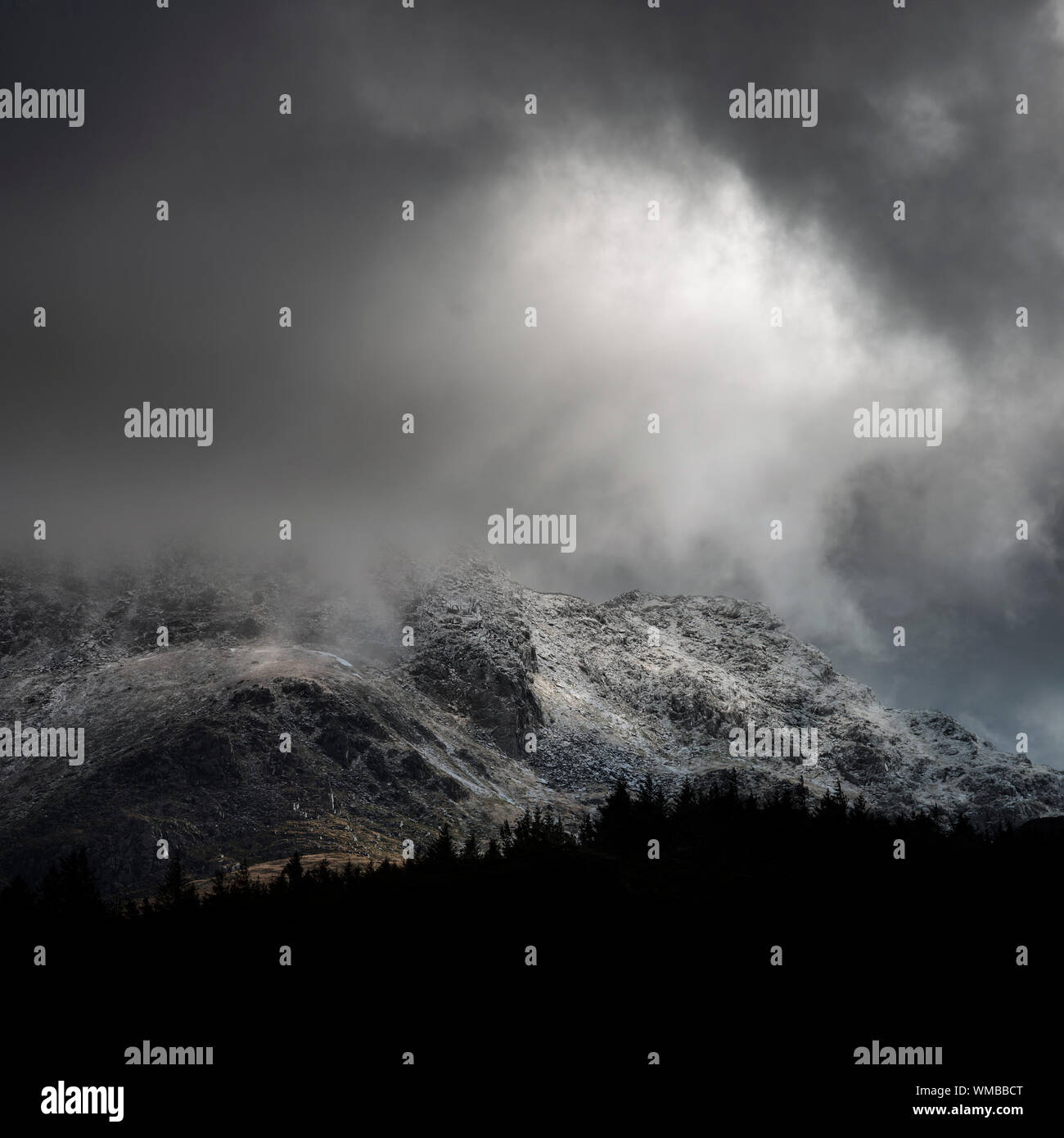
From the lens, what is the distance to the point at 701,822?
14112 centimetres

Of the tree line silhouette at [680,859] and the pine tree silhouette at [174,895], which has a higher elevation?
the tree line silhouette at [680,859]

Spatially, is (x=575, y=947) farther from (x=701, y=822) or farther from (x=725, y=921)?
(x=701, y=822)

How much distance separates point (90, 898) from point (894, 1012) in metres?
114

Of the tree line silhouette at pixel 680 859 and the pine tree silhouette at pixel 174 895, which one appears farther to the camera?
the pine tree silhouette at pixel 174 895

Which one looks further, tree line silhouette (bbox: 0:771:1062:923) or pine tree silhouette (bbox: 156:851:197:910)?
pine tree silhouette (bbox: 156:851:197:910)

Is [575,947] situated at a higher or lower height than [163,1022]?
higher

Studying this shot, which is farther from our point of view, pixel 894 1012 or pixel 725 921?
pixel 725 921

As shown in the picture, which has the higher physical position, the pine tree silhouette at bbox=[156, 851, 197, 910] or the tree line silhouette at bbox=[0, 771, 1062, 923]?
the tree line silhouette at bbox=[0, 771, 1062, 923]

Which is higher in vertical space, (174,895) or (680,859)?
(680,859)

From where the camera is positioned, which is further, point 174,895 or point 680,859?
point 174,895
